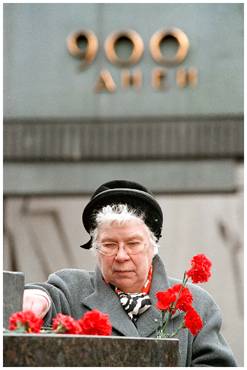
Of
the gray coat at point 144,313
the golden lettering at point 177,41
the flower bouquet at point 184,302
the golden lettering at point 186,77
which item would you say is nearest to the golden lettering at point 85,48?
the golden lettering at point 177,41

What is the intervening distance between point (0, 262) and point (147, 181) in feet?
28.5

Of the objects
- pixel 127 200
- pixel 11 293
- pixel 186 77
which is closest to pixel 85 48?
pixel 186 77

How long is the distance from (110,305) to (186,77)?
788cm

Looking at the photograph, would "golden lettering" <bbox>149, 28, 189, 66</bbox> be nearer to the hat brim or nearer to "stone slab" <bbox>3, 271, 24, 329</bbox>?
the hat brim

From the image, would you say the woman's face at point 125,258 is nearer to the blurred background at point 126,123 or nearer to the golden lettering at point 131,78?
the blurred background at point 126,123

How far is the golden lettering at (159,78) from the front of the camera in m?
12.6

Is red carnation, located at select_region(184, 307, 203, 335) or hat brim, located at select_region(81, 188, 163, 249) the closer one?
red carnation, located at select_region(184, 307, 203, 335)

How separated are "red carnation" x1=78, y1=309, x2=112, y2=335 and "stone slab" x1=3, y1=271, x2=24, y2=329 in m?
0.23

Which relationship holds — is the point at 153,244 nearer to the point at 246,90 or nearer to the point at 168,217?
the point at 246,90

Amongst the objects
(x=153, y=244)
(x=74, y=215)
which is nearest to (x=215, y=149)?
(x=74, y=215)

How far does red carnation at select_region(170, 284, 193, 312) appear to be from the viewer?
4.68 m

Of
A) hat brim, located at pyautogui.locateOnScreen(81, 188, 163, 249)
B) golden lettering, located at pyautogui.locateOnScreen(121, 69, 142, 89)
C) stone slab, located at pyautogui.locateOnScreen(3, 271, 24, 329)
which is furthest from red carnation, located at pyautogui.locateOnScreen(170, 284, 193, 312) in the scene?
golden lettering, located at pyautogui.locateOnScreen(121, 69, 142, 89)

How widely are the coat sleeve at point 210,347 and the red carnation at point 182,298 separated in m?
0.19

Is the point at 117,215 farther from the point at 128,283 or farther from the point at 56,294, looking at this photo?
the point at 56,294
